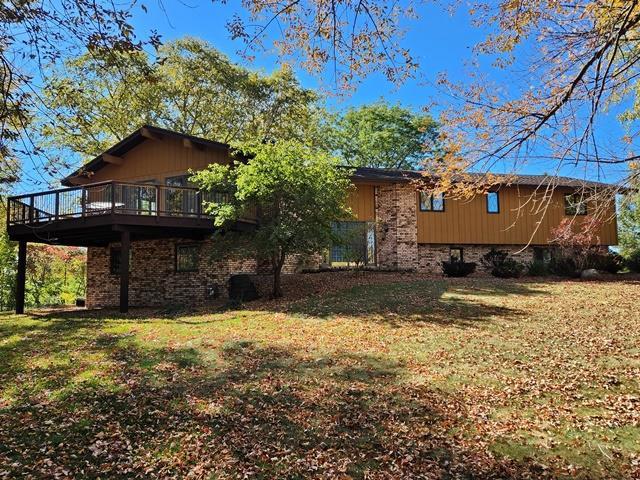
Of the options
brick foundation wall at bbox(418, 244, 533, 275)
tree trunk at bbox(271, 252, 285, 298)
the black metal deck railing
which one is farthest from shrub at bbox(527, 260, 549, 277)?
the black metal deck railing

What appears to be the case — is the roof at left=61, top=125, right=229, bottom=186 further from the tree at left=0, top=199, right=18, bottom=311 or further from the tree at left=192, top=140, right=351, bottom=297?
the tree at left=0, top=199, right=18, bottom=311

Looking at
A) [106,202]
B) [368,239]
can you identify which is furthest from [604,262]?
[106,202]

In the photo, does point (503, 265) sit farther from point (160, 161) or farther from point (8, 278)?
point (8, 278)

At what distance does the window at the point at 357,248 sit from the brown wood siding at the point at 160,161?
207 inches

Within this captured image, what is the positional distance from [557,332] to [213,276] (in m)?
11.0

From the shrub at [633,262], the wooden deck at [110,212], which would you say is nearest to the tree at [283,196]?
the wooden deck at [110,212]

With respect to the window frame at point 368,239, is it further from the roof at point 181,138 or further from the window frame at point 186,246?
the window frame at point 186,246

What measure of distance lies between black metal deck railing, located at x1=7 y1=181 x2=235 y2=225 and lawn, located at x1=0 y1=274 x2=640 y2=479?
15.2ft

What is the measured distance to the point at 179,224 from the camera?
13.9 m

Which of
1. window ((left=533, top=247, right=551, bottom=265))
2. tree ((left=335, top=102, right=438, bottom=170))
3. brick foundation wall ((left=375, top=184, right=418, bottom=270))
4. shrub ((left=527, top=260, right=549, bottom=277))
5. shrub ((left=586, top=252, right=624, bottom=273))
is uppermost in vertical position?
tree ((left=335, top=102, right=438, bottom=170))

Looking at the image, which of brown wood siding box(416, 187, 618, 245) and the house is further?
brown wood siding box(416, 187, 618, 245)

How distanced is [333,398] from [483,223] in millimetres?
16848

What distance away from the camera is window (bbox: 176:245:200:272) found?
652 inches

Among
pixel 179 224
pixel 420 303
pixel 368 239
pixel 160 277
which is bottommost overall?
pixel 420 303
